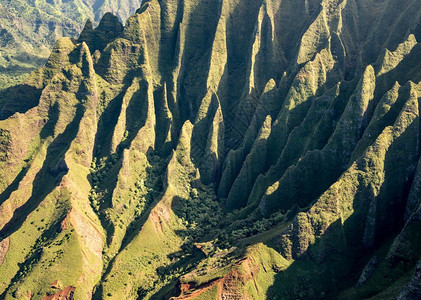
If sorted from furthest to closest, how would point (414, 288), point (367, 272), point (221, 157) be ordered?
point (221, 157) < point (367, 272) < point (414, 288)

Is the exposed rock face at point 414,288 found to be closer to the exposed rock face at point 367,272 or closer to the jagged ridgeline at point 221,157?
the jagged ridgeline at point 221,157

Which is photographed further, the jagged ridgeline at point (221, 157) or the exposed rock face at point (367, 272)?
the jagged ridgeline at point (221, 157)

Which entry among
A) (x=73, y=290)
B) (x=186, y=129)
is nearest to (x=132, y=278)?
(x=73, y=290)

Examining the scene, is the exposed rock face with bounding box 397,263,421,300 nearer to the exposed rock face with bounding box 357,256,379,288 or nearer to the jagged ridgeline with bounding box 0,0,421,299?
the jagged ridgeline with bounding box 0,0,421,299

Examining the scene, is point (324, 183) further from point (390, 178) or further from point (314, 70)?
point (314, 70)

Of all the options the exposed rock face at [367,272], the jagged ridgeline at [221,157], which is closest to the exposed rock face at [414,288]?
the jagged ridgeline at [221,157]

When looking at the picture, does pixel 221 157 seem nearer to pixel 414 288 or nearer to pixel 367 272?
pixel 367 272

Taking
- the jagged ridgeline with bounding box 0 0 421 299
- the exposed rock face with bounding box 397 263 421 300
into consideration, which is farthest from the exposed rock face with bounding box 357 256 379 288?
the exposed rock face with bounding box 397 263 421 300

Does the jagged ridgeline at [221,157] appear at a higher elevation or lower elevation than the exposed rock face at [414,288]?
higher

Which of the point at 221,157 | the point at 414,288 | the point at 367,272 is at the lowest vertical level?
the point at 367,272

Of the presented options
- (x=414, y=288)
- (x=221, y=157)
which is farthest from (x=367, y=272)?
(x=221, y=157)
